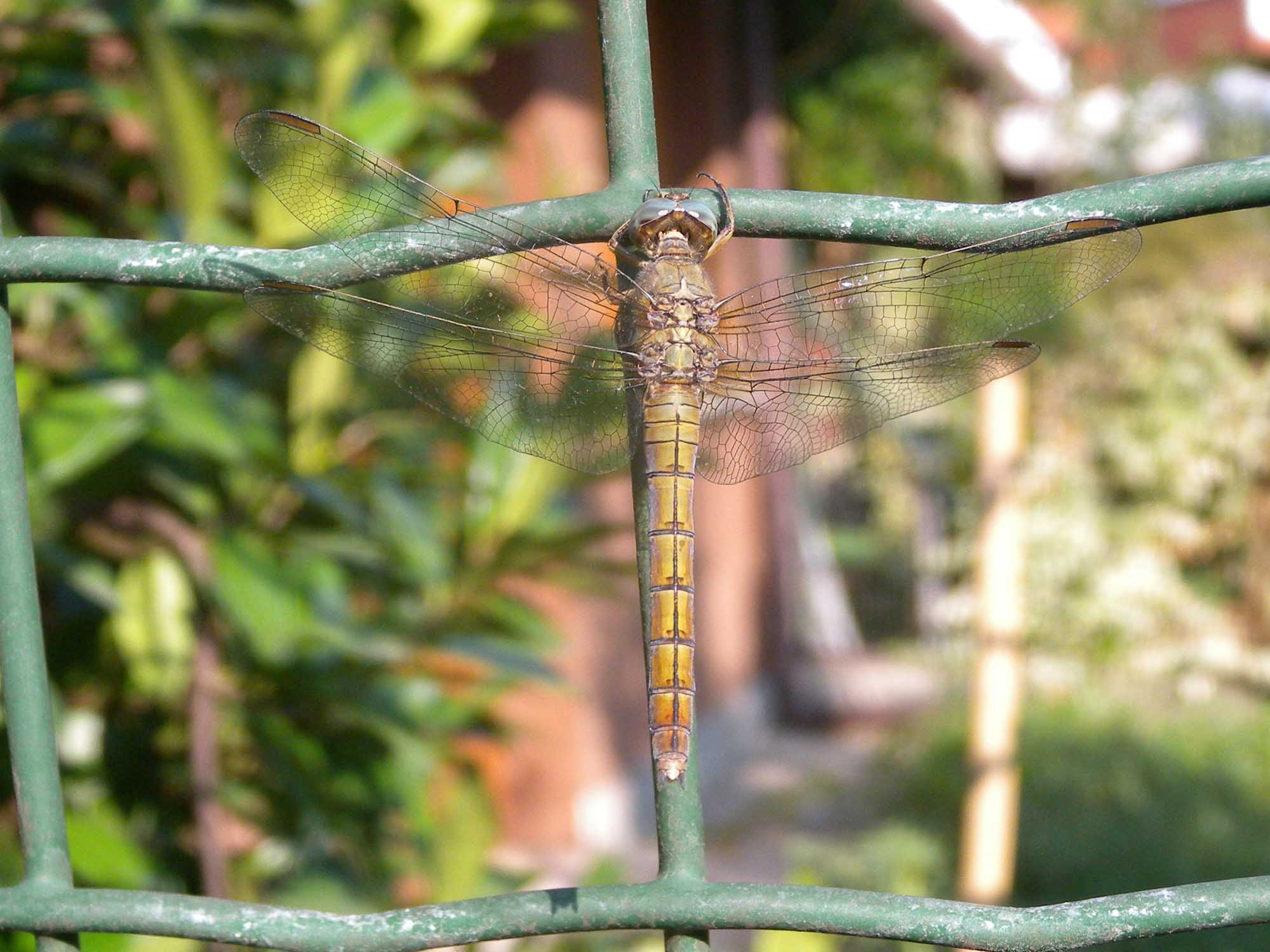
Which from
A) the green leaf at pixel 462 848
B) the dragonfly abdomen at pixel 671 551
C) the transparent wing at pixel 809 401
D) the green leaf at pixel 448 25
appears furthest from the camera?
the green leaf at pixel 448 25

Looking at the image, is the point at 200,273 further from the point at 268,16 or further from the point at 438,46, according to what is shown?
the point at 438,46

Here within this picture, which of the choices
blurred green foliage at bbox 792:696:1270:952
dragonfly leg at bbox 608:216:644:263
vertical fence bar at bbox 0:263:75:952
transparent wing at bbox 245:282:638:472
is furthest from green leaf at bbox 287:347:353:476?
blurred green foliage at bbox 792:696:1270:952

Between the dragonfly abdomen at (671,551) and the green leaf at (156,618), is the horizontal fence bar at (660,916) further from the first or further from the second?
the green leaf at (156,618)

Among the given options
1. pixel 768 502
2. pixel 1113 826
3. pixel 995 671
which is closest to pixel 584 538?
pixel 995 671

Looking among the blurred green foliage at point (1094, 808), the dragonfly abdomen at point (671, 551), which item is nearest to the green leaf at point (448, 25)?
the dragonfly abdomen at point (671, 551)

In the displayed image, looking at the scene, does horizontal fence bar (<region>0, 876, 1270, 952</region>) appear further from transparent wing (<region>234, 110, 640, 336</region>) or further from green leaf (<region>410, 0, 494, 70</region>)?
green leaf (<region>410, 0, 494, 70</region>)

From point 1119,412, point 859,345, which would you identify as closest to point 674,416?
point 859,345

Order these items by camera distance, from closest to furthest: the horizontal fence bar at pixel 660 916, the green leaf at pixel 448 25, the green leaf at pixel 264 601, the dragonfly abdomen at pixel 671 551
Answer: the horizontal fence bar at pixel 660 916 → the dragonfly abdomen at pixel 671 551 → the green leaf at pixel 264 601 → the green leaf at pixel 448 25
